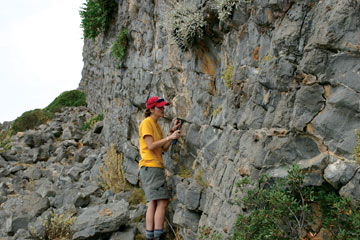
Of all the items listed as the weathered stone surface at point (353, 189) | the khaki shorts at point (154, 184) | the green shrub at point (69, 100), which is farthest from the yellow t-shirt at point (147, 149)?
the green shrub at point (69, 100)

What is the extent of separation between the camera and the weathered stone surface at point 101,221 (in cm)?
665

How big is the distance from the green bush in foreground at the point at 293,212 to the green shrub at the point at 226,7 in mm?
2894

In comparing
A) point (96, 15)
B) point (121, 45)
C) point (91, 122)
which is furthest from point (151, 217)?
point (91, 122)

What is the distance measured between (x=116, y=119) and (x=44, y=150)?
206 inches

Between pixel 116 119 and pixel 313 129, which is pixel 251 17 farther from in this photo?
pixel 116 119

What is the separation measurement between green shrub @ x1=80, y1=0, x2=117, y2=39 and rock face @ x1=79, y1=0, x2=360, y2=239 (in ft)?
14.1

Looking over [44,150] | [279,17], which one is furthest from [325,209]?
[44,150]

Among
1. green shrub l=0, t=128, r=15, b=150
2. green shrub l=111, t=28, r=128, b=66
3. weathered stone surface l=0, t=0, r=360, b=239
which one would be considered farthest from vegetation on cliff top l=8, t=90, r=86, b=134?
weathered stone surface l=0, t=0, r=360, b=239

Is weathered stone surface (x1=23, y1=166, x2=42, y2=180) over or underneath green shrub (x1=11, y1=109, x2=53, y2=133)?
underneath

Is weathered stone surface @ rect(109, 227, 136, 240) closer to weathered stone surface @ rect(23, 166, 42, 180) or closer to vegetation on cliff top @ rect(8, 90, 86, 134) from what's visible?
weathered stone surface @ rect(23, 166, 42, 180)

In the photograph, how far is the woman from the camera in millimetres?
6309

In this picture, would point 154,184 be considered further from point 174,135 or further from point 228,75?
point 228,75

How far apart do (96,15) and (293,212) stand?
11.1 m

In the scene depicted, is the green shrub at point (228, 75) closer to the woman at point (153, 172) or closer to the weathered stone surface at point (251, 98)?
the weathered stone surface at point (251, 98)
